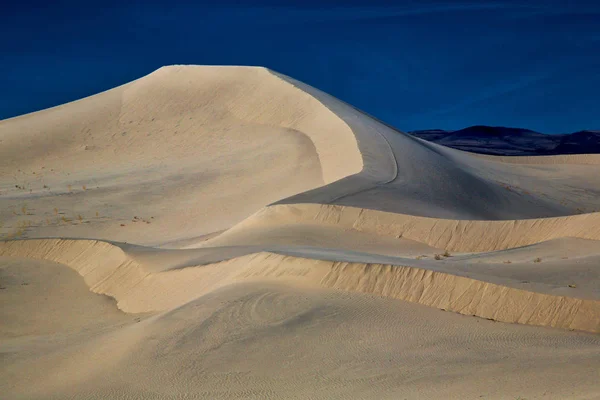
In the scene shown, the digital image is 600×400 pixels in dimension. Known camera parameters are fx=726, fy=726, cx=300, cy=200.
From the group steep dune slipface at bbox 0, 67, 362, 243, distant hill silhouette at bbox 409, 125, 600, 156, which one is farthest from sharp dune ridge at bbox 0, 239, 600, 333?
distant hill silhouette at bbox 409, 125, 600, 156

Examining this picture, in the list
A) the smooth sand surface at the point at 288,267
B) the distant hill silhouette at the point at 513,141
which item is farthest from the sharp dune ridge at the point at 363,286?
the distant hill silhouette at the point at 513,141

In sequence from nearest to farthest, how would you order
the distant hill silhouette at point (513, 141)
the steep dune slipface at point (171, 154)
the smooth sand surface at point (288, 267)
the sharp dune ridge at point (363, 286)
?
the smooth sand surface at point (288, 267), the sharp dune ridge at point (363, 286), the steep dune slipface at point (171, 154), the distant hill silhouette at point (513, 141)

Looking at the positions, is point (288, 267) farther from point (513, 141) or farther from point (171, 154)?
point (513, 141)

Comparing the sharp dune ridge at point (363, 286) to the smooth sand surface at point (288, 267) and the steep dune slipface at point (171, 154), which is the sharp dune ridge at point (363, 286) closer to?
the smooth sand surface at point (288, 267)

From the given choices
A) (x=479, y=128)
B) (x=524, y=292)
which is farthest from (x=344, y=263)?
(x=479, y=128)

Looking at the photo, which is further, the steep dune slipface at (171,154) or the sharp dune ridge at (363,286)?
the steep dune slipface at (171,154)

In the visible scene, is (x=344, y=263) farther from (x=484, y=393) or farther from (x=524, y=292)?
(x=484, y=393)

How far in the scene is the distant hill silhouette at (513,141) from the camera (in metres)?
70.1

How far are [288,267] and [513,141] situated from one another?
7842 centimetres

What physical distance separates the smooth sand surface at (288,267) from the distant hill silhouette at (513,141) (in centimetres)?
4199

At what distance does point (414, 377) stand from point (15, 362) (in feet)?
16.4

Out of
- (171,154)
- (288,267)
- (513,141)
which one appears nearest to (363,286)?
(288,267)

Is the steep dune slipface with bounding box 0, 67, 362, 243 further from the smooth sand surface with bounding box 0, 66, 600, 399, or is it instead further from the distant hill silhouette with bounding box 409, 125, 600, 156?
the distant hill silhouette with bounding box 409, 125, 600, 156

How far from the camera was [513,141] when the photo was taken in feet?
274
